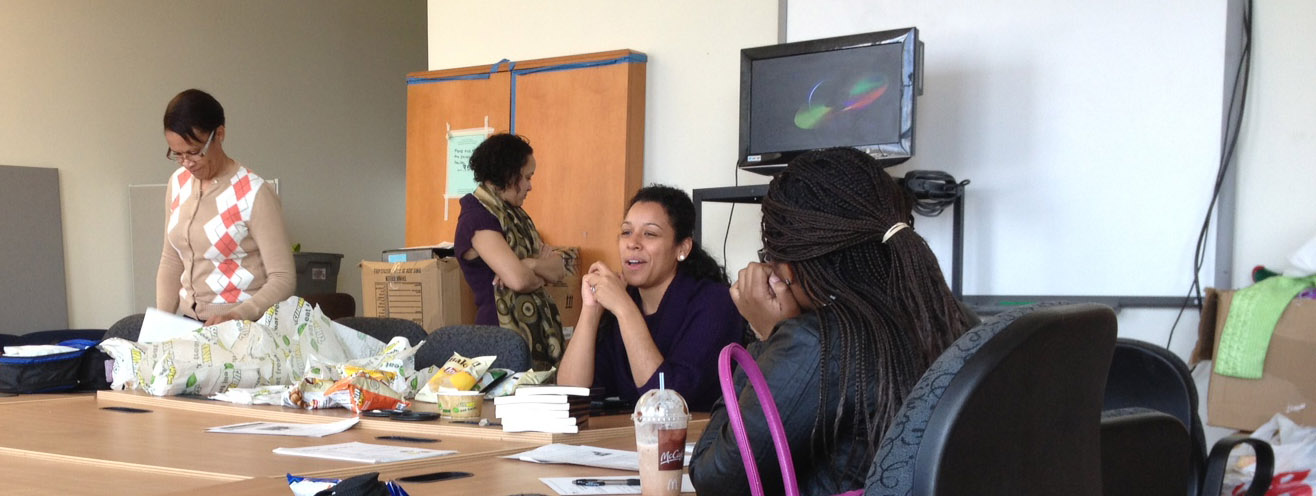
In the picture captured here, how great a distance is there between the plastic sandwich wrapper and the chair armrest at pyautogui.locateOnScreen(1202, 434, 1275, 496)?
1.72 meters

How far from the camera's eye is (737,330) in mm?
2578

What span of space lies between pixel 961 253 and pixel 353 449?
2535 millimetres

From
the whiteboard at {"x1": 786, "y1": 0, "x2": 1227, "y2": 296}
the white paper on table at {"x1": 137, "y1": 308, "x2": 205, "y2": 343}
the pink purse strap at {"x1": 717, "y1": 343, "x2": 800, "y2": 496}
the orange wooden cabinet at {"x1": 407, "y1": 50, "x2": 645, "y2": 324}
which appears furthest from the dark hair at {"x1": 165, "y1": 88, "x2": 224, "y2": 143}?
the whiteboard at {"x1": 786, "y1": 0, "x2": 1227, "y2": 296}

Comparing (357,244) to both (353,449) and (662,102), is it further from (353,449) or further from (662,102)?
(353,449)

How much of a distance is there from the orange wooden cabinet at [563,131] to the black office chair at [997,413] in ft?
12.6

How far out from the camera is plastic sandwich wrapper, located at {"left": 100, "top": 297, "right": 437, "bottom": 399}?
100 inches

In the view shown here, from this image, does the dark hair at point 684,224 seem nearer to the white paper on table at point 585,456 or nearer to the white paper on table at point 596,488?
the white paper on table at point 585,456

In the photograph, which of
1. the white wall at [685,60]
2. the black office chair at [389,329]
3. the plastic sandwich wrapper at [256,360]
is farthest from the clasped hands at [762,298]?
the white wall at [685,60]

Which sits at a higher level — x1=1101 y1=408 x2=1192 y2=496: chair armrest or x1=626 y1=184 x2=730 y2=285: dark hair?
x1=626 y1=184 x2=730 y2=285: dark hair

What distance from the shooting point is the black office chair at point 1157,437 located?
1.25 m

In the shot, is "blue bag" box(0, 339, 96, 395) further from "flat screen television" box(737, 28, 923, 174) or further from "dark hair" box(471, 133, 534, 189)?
"flat screen television" box(737, 28, 923, 174)

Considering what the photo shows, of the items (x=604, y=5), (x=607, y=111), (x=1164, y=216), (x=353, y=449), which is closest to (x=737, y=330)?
(x=353, y=449)

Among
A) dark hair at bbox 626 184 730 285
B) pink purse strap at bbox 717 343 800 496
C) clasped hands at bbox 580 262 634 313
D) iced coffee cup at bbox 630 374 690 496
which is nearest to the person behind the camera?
pink purse strap at bbox 717 343 800 496

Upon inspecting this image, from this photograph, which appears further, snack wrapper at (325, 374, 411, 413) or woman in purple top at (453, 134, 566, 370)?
woman in purple top at (453, 134, 566, 370)
